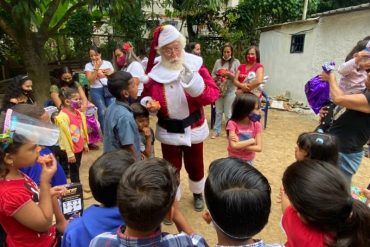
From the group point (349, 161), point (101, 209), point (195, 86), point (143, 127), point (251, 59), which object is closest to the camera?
point (101, 209)

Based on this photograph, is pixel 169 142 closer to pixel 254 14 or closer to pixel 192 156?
Answer: pixel 192 156

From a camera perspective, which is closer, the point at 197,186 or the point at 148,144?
the point at 148,144

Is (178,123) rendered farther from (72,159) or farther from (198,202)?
(72,159)

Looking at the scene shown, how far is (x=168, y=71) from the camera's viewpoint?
2846 mm

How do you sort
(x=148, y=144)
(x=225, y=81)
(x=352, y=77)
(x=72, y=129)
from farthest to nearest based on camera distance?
(x=225, y=81)
(x=72, y=129)
(x=148, y=144)
(x=352, y=77)

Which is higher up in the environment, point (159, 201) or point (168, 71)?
point (168, 71)

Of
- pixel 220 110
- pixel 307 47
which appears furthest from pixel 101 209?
pixel 307 47

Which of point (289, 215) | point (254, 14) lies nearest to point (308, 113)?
point (254, 14)

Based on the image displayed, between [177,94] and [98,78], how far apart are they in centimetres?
264

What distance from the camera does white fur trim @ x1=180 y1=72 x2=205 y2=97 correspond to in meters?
2.67

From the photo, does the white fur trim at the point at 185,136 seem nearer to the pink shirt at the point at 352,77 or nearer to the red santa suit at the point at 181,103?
the red santa suit at the point at 181,103

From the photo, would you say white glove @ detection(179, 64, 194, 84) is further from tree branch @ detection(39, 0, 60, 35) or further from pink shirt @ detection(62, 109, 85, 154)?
tree branch @ detection(39, 0, 60, 35)

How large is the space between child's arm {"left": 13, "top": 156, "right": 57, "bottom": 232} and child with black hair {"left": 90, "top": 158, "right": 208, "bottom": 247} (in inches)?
15.7

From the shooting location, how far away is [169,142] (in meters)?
2.99
